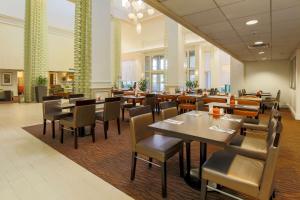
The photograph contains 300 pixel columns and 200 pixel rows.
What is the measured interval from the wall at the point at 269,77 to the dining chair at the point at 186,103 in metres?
6.73

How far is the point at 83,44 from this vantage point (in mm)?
5453

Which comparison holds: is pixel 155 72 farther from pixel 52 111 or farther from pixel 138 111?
pixel 138 111

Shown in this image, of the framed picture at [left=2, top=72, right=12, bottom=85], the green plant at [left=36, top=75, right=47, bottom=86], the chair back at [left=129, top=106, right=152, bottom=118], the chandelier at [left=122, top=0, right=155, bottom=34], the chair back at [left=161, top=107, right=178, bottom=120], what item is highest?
the chandelier at [left=122, top=0, right=155, bottom=34]

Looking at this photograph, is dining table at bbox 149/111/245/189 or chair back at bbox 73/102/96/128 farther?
chair back at bbox 73/102/96/128

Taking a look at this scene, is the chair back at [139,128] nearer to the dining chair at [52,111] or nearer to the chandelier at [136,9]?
the dining chair at [52,111]

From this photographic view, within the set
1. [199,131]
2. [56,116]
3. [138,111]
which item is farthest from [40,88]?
[199,131]

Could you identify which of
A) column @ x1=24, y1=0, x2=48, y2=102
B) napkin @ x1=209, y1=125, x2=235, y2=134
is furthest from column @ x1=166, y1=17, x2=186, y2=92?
column @ x1=24, y1=0, x2=48, y2=102

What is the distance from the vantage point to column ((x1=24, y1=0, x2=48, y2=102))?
1038 centimetres

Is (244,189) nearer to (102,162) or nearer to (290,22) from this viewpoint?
(102,162)

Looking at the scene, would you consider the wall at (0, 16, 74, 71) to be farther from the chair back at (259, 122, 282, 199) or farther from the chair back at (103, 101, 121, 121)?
the chair back at (259, 122, 282, 199)

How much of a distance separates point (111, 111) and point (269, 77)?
→ 9.88 m

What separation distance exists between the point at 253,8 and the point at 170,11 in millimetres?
1347

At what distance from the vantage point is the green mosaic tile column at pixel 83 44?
5430 millimetres

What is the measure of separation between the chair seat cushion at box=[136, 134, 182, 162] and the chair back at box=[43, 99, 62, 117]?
2742 mm
